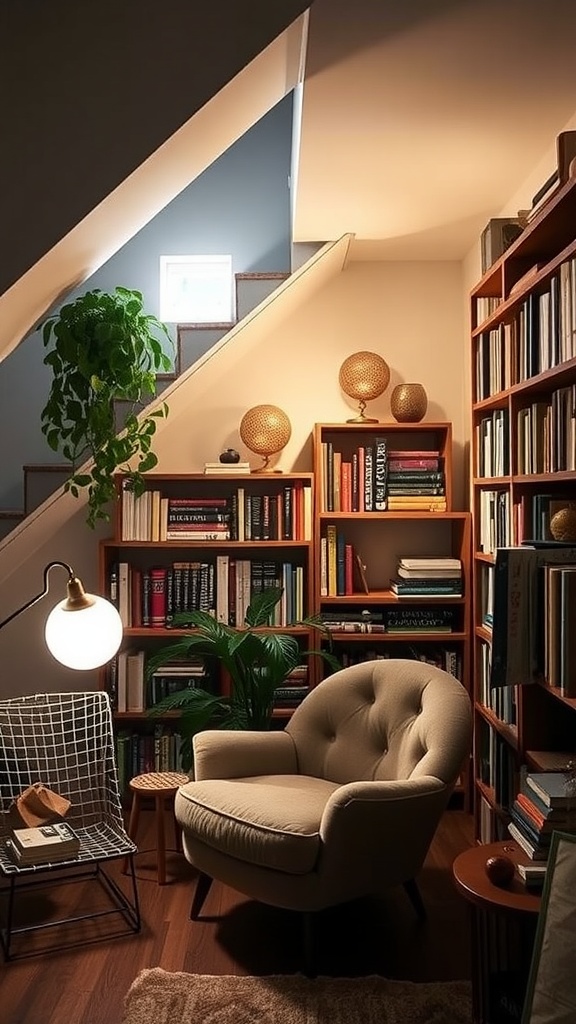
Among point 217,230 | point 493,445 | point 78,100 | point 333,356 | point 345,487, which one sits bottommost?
point 345,487

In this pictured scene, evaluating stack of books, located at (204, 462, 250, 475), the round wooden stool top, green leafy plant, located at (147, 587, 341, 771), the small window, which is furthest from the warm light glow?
the small window

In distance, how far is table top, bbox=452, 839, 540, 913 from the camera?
2.17m

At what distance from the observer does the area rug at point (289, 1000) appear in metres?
2.49

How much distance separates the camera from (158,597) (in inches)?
172

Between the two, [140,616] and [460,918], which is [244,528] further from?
[460,918]

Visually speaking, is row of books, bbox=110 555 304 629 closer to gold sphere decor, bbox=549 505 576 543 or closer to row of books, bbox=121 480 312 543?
row of books, bbox=121 480 312 543

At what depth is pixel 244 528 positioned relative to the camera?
14.3 feet

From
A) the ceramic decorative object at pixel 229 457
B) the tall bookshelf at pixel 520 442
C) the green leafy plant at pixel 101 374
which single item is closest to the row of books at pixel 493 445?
the tall bookshelf at pixel 520 442

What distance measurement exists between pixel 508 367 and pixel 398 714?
1246mm

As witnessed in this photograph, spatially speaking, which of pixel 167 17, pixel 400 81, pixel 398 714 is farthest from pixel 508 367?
pixel 167 17

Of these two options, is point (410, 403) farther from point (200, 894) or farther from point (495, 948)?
point (495, 948)

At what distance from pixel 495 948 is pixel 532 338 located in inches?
66.3

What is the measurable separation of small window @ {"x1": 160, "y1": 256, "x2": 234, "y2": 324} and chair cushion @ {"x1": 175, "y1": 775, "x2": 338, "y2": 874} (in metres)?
2.58

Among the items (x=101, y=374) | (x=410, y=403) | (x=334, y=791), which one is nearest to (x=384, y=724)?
(x=334, y=791)
